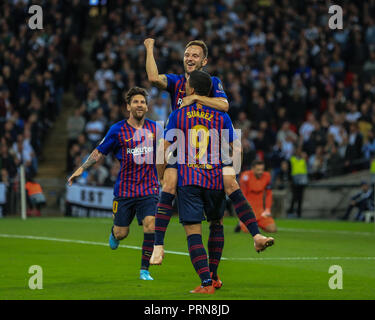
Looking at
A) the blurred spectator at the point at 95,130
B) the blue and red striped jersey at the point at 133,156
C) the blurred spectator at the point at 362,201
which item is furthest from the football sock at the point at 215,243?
the blurred spectator at the point at 95,130

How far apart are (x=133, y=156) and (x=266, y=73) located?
17.8 m

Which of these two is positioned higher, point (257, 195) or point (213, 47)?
point (213, 47)

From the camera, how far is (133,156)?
36.4 ft

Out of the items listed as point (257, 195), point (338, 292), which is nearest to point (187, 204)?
point (338, 292)

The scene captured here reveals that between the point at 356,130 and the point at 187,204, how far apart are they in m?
16.8

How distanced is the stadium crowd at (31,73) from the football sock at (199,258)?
17068 mm

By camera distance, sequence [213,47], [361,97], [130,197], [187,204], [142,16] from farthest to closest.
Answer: [142,16], [213,47], [361,97], [130,197], [187,204]

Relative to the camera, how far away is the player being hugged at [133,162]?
11.0m

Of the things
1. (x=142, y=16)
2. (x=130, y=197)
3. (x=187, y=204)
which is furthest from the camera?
(x=142, y=16)

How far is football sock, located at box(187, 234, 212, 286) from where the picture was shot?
29.9ft

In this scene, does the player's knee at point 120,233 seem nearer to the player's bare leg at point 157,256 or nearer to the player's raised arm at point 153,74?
the player's bare leg at point 157,256

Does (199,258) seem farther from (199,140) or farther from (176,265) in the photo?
(176,265)

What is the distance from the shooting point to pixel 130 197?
36.2 feet

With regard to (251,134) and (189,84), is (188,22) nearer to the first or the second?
(251,134)
